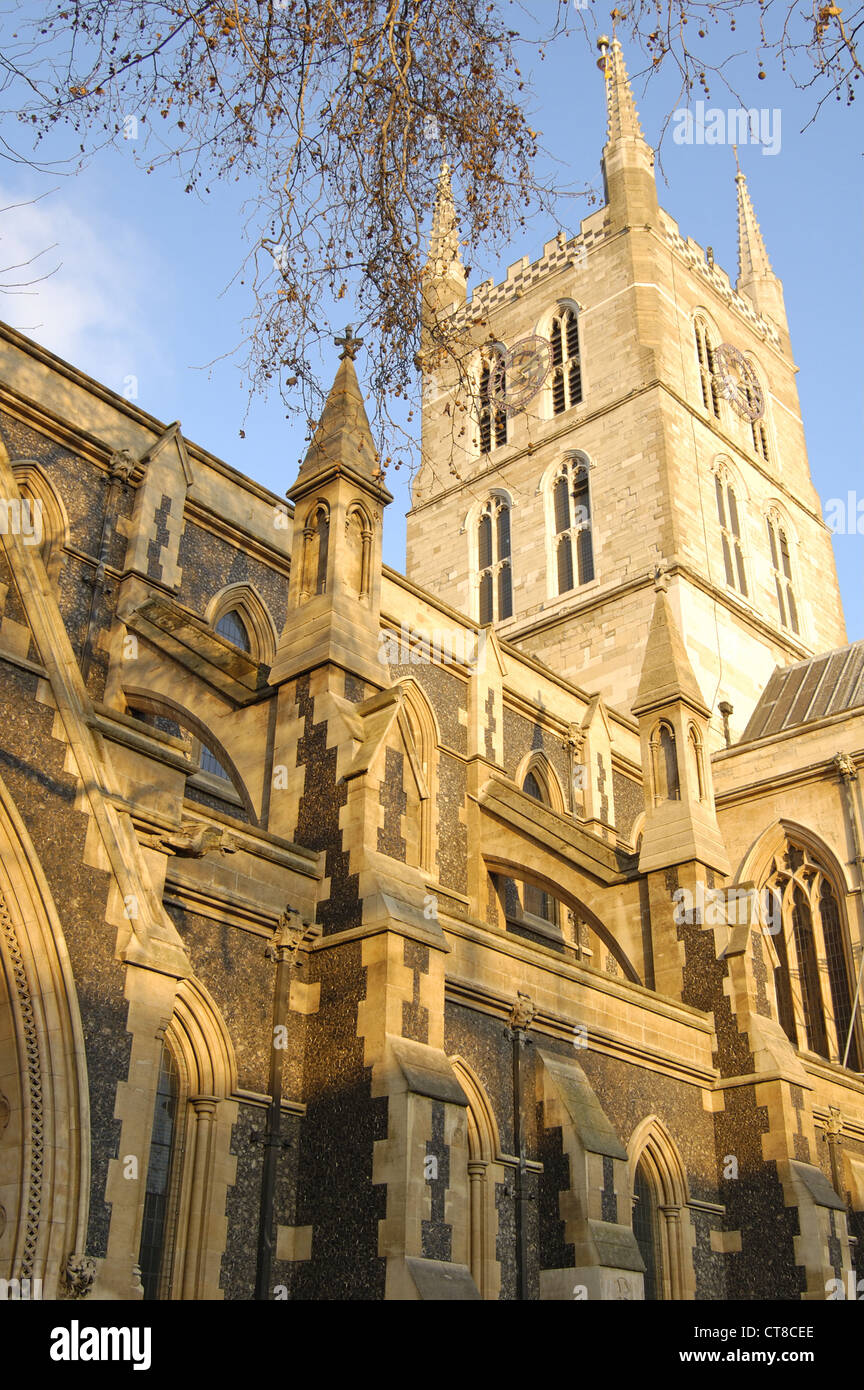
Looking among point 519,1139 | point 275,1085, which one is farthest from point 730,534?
point 275,1085

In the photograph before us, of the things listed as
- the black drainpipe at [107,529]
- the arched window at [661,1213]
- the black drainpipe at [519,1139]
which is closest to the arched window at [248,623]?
the black drainpipe at [107,529]

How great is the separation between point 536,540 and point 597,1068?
21.5 meters

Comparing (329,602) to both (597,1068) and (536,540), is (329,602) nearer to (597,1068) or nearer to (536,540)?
(597,1068)

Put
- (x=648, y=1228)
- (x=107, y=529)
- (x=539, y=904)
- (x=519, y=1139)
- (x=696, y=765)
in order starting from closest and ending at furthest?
(x=519, y=1139) → (x=648, y=1228) → (x=107, y=529) → (x=696, y=765) → (x=539, y=904)

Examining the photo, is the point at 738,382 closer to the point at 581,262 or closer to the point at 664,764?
the point at 581,262

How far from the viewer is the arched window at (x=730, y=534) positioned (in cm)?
3369

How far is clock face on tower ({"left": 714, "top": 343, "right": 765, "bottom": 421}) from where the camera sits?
37.7m

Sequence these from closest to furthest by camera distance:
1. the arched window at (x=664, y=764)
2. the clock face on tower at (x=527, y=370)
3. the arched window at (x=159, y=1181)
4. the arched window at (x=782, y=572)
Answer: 1. the arched window at (x=159, y=1181)
2. the arched window at (x=664, y=764)
3. the arched window at (x=782, y=572)
4. the clock face on tower at (x=527, y=370)

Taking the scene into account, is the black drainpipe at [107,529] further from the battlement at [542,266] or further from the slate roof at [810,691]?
the battlement at [542,266]

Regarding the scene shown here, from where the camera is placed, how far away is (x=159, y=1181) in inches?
407

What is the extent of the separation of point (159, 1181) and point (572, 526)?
85.6 ft

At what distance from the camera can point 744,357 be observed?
39.4 metres

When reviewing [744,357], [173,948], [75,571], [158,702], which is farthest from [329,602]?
[744,357]

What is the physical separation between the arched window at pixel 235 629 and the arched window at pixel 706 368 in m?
20.7
